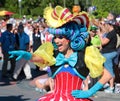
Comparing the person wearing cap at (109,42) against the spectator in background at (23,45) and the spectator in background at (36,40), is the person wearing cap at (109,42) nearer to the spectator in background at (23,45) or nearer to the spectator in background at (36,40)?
the spectator in background at (23,45)

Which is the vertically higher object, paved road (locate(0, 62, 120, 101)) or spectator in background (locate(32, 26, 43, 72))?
spectator in background (locate(32, 26, 43, 72))

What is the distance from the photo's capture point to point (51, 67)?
4473 mm

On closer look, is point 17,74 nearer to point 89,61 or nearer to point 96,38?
point 96,38

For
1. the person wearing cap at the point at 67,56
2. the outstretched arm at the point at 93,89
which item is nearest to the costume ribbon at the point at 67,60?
the person wearing cap at the point at 67,56

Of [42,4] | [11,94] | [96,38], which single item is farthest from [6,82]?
[42,4]

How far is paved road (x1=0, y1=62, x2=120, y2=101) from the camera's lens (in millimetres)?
9328

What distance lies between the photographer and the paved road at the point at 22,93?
9.33m

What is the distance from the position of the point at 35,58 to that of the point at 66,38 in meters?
0.37

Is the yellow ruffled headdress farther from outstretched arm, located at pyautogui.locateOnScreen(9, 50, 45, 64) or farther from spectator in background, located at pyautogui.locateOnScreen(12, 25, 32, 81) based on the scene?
spectator in background, located at pyautogui.locateOnScreen(12, 25, 32, 81)

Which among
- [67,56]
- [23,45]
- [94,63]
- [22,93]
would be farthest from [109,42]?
[94,63]

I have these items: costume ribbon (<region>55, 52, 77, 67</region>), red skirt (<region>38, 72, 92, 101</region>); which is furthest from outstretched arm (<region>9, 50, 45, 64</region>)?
red skirt (<region>38, 72, 92, 101</region>)

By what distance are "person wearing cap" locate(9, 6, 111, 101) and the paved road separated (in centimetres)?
486

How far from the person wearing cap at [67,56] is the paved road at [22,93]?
486 cm

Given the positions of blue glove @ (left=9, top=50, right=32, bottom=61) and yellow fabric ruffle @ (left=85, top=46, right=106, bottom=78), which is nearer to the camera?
blue glove @ (left=9, top=50, right=32, bottom=61)
